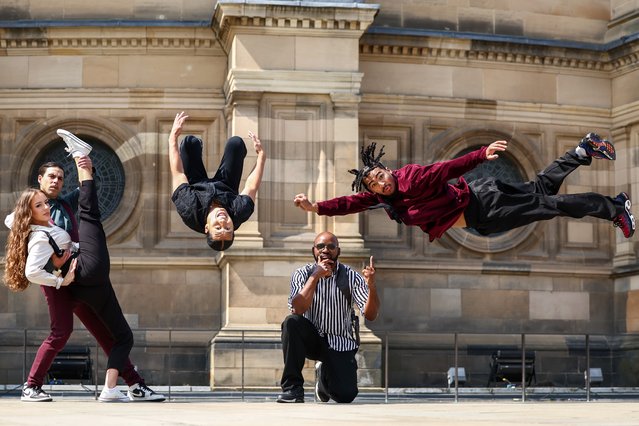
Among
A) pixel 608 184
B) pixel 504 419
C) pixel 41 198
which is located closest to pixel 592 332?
pixel 608 184

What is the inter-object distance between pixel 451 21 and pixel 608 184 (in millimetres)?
4222

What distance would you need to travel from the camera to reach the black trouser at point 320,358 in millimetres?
13516

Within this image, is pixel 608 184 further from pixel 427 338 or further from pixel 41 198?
pixel 41 198

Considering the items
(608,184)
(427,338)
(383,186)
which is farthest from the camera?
(608,184)

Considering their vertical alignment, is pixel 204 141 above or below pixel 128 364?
above

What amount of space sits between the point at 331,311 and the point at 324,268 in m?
0.52

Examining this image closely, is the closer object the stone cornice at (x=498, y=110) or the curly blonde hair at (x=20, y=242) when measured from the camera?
the curly blonde hair at (x=20, y=242)

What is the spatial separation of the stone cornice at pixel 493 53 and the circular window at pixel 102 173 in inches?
183

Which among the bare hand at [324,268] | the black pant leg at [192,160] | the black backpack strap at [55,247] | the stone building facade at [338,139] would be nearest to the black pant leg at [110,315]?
the black backpack strap at [55,247]

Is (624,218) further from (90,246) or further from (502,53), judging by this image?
(502,53)

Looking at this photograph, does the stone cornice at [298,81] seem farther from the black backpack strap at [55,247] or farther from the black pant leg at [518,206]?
the black pant leg at [518,206]

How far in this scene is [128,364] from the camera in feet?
43.1

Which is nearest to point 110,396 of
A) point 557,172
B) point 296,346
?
point 296,346

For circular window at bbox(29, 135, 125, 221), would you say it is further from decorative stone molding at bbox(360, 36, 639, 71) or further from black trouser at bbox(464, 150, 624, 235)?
black trouser at bbox(464, 150, 624, 235)
